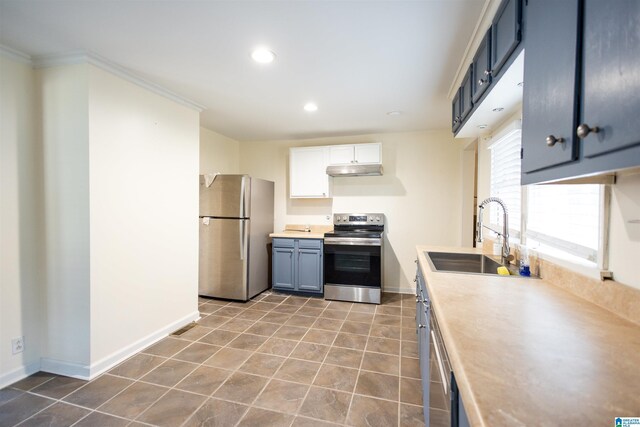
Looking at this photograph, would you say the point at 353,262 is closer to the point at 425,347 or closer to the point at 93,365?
the point at 425,347

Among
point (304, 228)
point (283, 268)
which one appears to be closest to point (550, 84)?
point (283, 268)

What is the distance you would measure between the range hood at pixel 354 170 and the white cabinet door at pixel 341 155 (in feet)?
0.32

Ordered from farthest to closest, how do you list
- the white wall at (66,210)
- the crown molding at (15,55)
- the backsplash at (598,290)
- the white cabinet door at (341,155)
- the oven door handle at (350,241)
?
the white cabinet door at (341,155) → the oven door handle at (350,241) → the white wall at (66,210) → the crown molding at (15,55) → the backsplash at (598,290)

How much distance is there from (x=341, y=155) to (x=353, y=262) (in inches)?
60.6

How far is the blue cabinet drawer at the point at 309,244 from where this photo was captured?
4070 millimetres

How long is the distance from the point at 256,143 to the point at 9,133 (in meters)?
3.17

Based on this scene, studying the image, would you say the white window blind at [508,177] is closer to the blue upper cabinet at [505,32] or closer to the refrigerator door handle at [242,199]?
the blue upper cabinet at [505,32]

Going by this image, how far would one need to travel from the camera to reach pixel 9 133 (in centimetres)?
204

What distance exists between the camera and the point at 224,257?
388 cm

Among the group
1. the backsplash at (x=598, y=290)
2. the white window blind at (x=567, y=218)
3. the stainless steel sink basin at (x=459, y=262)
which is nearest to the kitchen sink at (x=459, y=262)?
the stainless steel sink basin at (x=459, y=262)

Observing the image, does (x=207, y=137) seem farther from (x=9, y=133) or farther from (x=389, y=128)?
(x=389, y=128)

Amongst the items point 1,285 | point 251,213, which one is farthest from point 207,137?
point 1,285

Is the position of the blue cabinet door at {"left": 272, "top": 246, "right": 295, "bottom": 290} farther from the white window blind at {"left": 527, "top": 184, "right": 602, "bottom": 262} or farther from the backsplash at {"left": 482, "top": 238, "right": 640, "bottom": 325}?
the backsplash at {"left": 482, "top": 238, "right": 640, "bottom": 325}

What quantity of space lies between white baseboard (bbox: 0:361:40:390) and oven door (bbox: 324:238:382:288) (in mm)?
2892
